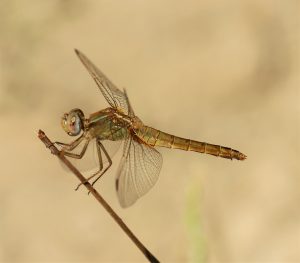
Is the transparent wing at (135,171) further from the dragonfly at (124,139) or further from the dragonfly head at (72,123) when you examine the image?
the dragonfly head at (72,123)

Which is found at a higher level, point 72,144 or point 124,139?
point 72,144

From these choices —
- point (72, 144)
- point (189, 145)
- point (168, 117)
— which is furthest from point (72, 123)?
point (168, 117)

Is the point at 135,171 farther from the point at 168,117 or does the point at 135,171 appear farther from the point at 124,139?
the point at 168,117

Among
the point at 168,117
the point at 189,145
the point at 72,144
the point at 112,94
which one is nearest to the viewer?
the point at 72,144

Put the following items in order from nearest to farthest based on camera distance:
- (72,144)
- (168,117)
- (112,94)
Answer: (72,144) < (112,94) < (168,117)

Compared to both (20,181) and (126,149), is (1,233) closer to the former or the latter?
(20,181)

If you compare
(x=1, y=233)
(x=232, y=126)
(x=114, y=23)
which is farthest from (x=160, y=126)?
(x=1, y=233)

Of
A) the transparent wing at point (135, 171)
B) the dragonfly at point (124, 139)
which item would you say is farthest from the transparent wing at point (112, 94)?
the transparent wing at point (135, 171)
